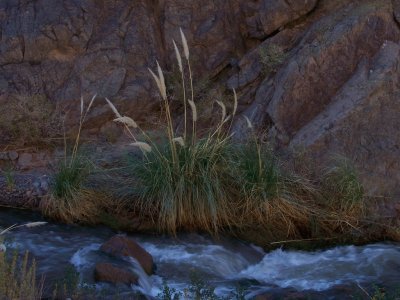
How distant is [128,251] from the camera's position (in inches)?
323

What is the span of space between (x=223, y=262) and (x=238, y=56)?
20.1ft

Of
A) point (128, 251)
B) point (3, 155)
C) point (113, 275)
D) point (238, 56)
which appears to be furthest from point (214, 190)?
point (238, 56)

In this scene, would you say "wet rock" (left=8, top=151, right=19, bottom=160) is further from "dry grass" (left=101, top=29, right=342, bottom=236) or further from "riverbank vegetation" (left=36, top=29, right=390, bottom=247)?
"dry grass" (left=101, top=29, right=342, bottom=236)

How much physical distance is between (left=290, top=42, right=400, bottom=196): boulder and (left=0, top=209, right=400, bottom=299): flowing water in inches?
59.0

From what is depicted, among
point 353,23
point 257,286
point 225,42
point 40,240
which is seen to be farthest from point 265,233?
point 225,42

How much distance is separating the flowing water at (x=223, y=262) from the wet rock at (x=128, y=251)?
0.11 m

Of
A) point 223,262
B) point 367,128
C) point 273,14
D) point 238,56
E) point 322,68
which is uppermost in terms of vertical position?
point 273,14

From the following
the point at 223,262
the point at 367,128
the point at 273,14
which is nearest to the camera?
the point at 223,262

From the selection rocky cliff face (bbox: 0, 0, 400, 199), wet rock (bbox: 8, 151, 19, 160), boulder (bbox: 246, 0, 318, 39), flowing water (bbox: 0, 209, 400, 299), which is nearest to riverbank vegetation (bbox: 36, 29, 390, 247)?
flowing water (bbox: 0, 209, 400, 299)

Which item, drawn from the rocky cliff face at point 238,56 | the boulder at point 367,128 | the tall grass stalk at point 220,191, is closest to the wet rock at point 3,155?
the rocky cliff face at point 238,56

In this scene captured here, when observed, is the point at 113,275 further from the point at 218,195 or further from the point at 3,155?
the point at 3,155

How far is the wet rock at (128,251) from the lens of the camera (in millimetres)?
8164

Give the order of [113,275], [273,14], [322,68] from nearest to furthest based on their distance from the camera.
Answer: [113,275], [322,68], [273,14]

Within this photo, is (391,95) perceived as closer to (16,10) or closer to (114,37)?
(114,37)
